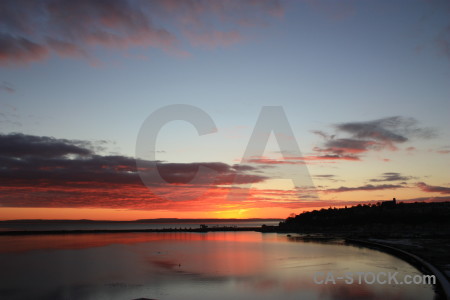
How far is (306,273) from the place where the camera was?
100 feet

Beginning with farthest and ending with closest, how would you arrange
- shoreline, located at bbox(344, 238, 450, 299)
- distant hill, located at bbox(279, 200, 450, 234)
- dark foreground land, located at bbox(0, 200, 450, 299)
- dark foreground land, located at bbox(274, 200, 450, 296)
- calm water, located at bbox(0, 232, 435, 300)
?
distant hill, located at bbox(279, 200, 450, 234) → dark foreground land, located at bbox(274, 200, 450, 296) → dark foreground land, located at bbox(0, 200, 450, 299) → calm water, located at bbox(0, 232, 435, 300) → shoreline, located at bbox(344, 238, 450, 299)

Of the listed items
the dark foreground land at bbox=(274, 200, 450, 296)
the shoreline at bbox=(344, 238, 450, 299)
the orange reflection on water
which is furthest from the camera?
the orange reflection on water

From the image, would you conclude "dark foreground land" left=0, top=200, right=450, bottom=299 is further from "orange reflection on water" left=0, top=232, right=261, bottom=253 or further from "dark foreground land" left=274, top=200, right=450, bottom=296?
"orange reflection on water" left=0, top=232, right=261, bottom=253

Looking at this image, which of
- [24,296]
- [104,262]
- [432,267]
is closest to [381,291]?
[432,267]

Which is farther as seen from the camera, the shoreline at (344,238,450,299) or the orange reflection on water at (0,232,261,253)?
the orange reflection on water at (0,232,261,253)

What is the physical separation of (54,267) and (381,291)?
A: 30591 mm

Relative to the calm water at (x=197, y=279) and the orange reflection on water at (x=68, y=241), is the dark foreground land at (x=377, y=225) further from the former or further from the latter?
the orange reflection on water at (x=68, y=241)

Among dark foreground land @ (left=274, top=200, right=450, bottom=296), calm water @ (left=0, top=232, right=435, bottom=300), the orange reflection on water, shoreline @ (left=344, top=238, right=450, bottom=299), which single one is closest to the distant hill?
dark foreground land @ (left=274, top=200, right=450, bottom=296)

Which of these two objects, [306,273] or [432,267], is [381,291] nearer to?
[432,267]

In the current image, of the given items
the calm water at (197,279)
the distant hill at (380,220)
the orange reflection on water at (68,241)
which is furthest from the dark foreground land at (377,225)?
the orange reflection on water at (68,241)

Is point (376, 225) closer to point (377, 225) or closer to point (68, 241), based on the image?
point (377, 225)

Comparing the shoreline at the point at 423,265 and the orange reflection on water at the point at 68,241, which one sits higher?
the shoreline at the point at 423,265

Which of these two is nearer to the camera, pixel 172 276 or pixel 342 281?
pixel 342 281

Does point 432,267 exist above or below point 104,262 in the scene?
above
